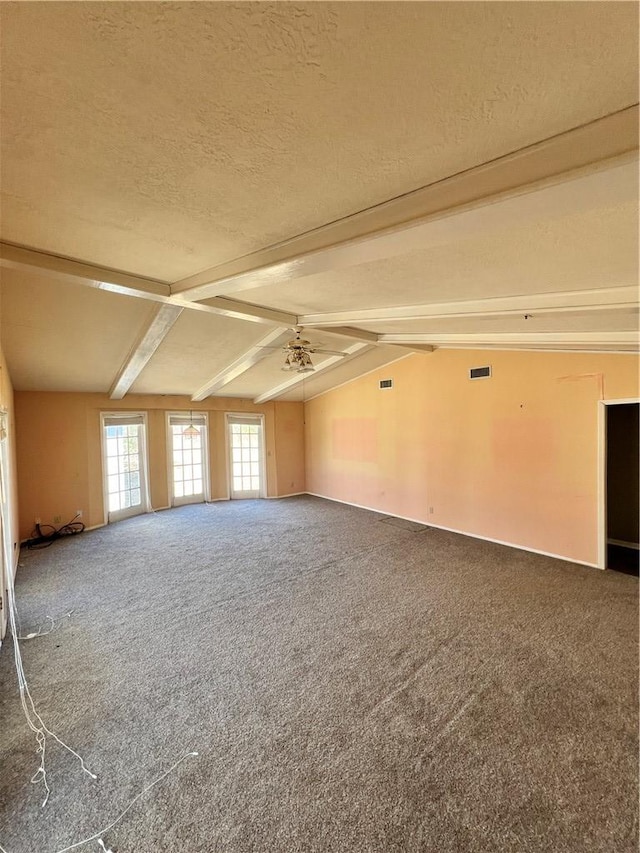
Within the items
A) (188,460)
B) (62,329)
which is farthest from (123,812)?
(188,460)

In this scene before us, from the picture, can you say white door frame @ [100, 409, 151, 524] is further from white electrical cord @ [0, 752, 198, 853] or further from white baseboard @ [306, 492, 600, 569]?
white electrical cord @ [0, 752, 198, 853]

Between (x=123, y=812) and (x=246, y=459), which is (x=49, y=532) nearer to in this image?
(x=246, y=459)

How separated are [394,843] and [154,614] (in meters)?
2.74

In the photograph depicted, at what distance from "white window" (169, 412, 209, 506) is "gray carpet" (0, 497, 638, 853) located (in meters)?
3.51

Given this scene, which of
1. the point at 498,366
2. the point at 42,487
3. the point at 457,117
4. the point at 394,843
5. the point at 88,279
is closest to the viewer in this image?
the point at 457,117

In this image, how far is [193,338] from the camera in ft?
14.9

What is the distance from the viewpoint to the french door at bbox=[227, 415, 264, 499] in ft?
28.5

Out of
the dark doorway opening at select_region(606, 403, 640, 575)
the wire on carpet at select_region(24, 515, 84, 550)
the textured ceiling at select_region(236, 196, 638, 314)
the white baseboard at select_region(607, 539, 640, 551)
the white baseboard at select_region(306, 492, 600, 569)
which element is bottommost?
the white baseboard at select_region(607, 539, 640, 551)

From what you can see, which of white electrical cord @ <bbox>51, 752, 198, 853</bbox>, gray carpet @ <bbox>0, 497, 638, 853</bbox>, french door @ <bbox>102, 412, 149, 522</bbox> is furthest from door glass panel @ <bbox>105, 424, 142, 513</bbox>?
white electrical cord @ <bbox>51, 752, 198, 853</bbox>

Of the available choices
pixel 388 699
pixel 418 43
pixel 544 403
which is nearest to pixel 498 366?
pixel 544 403

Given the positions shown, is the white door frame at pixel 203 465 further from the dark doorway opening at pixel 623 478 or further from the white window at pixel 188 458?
the dark doorway opening at pixel 623 478

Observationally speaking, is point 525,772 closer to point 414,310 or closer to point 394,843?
point 394,843

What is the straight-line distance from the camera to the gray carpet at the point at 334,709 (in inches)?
65.0

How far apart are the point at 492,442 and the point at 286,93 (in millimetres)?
5150
